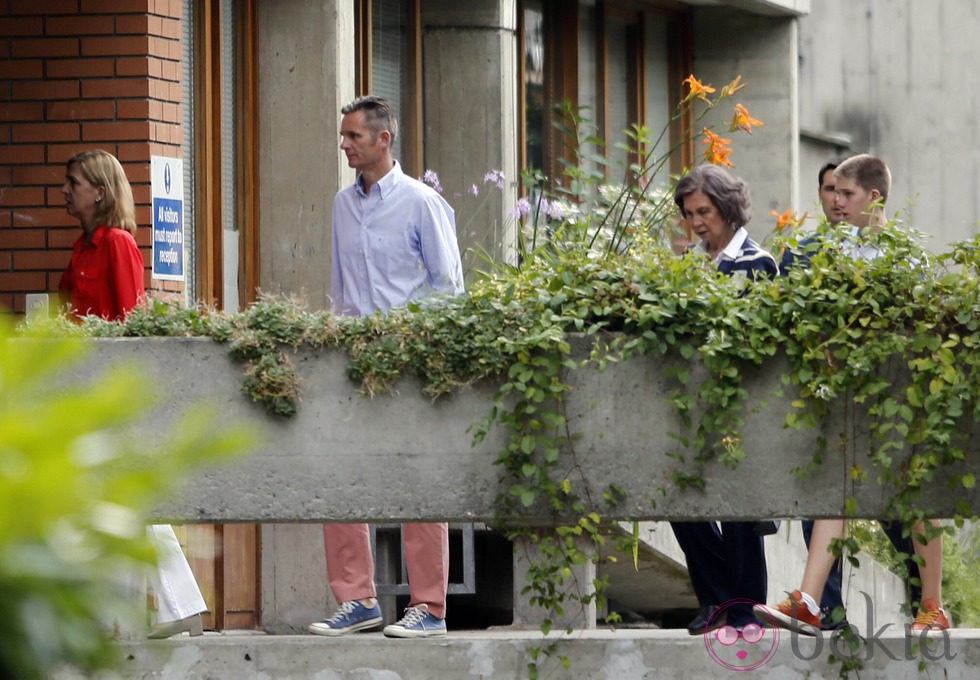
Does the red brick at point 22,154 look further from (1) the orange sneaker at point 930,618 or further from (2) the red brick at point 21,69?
(1) the orange sneaker at point 930,618

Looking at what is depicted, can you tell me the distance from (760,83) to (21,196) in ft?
22.0

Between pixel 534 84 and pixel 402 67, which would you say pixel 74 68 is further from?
pixel 534 84

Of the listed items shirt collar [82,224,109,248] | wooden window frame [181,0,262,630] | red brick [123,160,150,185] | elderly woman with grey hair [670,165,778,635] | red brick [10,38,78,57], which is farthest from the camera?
wooden window frame [181,0,262,630]

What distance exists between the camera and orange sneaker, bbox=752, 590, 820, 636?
16.5 feet

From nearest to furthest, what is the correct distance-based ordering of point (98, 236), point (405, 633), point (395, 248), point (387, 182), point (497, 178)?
point (405, 633) < point (395, 248) < point (387, 182) < point (98, 236) < point (497, 178)

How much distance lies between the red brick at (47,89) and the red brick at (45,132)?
0.39 ft

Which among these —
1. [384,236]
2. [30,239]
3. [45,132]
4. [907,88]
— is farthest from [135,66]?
[907,88]

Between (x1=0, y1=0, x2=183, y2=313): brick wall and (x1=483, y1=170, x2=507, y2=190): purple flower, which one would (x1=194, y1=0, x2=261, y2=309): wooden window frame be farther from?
(x1=483, y1=170, x2=507, y2=190): purple flower

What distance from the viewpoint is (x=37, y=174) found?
291 inches

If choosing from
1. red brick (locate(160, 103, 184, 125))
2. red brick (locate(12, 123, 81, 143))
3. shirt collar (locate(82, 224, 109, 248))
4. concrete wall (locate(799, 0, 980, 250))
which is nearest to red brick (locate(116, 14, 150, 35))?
red brick (locate(160, 103, 184, 125))

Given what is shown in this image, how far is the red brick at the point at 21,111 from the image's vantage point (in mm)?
7406

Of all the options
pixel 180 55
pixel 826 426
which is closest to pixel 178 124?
pixel 180 55

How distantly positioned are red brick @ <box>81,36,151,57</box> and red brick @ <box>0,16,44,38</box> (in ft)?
0.69

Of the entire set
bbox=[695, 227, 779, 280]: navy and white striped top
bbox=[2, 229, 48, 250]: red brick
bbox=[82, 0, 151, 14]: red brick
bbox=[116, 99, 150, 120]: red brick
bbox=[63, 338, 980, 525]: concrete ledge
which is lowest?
bbox=[63, 338, 980, 525]: concrete ledge
